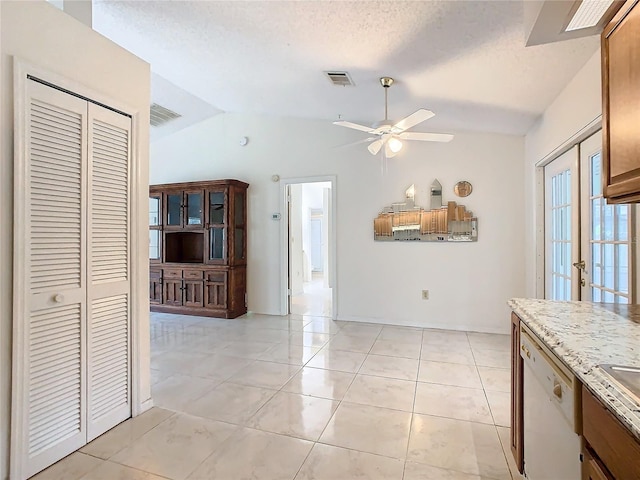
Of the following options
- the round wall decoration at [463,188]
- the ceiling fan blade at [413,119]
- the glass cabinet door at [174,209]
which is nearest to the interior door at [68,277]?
the ceiling fan blade at [413,119]

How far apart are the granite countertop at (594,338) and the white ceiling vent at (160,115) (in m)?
4.79

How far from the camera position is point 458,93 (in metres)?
2.94

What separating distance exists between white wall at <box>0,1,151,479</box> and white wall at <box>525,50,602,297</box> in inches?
116

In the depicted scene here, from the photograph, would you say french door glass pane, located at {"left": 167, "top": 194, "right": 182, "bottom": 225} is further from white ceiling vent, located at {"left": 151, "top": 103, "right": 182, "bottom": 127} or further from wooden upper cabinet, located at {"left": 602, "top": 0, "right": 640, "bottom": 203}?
wooden upper cabinet, located at {"left": 602, "top": 0, "right": 640, "bottom": 203}

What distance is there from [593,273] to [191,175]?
5.22 meters

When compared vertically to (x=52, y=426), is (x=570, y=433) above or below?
above

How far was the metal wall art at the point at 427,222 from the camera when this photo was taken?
4.16 m

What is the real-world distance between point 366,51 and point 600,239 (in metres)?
2.06

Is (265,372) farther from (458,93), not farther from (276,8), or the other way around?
(458,93)

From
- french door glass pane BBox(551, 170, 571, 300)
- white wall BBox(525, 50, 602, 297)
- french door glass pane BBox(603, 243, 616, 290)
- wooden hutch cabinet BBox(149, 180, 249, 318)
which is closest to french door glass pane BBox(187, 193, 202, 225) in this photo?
wooden hutch cabinet BBox(149, 180, 249, 318)

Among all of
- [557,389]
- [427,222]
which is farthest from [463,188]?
[557,389]

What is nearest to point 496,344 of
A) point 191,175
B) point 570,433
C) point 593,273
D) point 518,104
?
point 593,273

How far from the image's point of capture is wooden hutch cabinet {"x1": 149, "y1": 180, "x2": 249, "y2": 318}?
15.8 ft

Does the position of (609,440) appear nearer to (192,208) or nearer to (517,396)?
(517,396)
